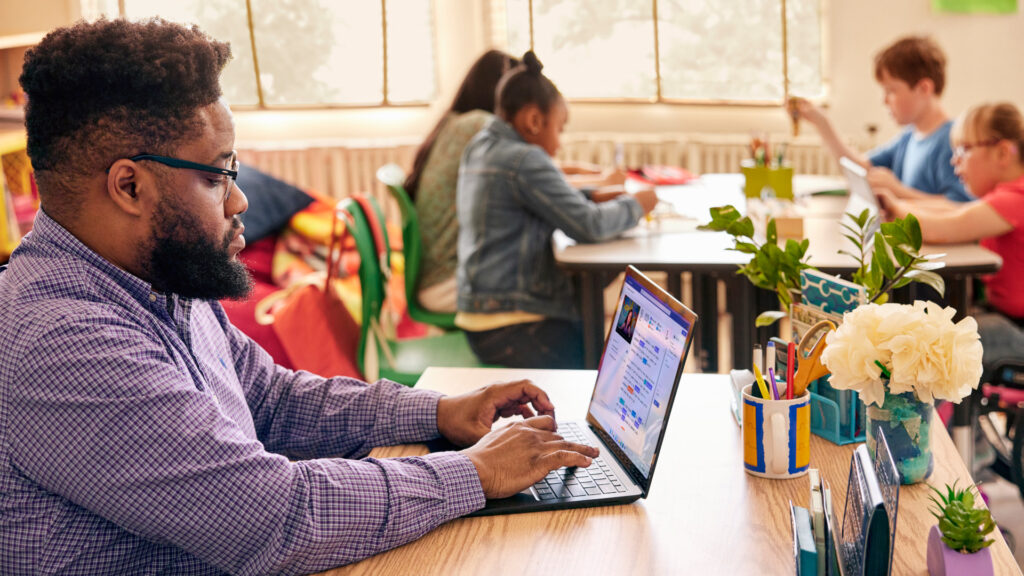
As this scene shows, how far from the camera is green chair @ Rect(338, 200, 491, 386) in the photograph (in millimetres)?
2658

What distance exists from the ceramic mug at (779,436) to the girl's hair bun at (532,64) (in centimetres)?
173

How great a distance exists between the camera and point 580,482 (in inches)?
53.2

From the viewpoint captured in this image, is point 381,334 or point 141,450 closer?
point 141,450

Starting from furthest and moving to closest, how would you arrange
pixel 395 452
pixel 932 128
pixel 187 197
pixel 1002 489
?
1. pixel 932 128
2. pixel 1002 489
3. pixel 395 452
4. pixel 187 197

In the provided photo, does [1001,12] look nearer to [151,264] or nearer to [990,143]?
[990,143]

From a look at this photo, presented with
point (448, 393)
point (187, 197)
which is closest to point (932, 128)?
point (448, 393)

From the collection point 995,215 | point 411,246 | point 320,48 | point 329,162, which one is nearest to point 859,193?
point 995,215

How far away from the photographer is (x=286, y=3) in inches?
202

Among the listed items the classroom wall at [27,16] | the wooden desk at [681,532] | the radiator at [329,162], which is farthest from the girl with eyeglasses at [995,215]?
the classroom wall at [27,16]

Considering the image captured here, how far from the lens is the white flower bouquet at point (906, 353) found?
1.20 metres

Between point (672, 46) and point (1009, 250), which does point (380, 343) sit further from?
point (672, 46)

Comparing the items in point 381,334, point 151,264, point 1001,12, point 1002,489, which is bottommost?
point 1002,489

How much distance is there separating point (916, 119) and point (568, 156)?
6.25 feet

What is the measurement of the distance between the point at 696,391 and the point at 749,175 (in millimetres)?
1530
